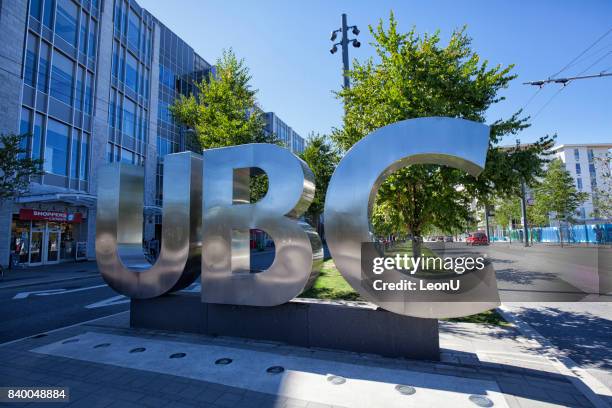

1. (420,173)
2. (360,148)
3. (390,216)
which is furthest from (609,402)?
(390,216)

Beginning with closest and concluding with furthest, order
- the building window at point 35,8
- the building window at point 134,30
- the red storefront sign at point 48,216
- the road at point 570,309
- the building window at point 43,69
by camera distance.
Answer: the road at point 570,309 < the red storefront sign at point 48,216 < the building window at point 35,8 < the building window at point 43,69 < the building window at point 134,30

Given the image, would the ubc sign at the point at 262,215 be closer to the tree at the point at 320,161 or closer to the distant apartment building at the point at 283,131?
the tree at the point at 320,161

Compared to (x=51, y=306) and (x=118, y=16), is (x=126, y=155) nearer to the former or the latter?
(x=118, y=16)

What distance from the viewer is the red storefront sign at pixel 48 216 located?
2038 centimetres

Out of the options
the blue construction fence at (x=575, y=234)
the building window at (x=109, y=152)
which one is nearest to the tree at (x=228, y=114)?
the building window at (x=109, y=152)

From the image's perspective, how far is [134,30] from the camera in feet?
103

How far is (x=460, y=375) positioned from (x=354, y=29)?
12056 mm

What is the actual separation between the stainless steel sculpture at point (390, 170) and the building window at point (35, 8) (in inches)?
1064

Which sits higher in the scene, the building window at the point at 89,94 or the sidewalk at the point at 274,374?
the building window at the point at 89,94

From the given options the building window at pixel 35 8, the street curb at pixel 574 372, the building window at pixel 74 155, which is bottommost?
the street curb at pixel 574 372

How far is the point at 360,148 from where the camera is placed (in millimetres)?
5328

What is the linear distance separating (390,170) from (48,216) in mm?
24845

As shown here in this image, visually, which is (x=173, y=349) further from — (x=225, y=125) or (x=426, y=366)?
(x=225, y=125)

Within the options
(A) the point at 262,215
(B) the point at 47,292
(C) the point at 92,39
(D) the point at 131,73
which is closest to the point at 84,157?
(C) the point at 92,39
